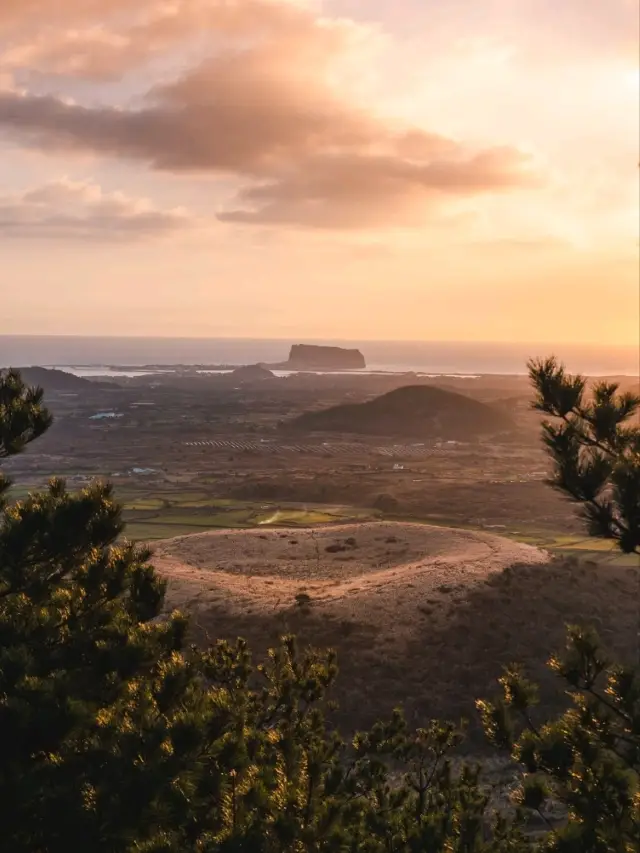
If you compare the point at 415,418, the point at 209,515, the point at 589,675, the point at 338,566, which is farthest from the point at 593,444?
the point at 415,418

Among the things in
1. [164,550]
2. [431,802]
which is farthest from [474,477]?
[431,802]

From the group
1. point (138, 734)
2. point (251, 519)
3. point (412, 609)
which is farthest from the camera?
point (251, 519)

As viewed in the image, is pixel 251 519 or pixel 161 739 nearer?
pixel 161 739

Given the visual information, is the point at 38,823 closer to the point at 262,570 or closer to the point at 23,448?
the point at 23,448

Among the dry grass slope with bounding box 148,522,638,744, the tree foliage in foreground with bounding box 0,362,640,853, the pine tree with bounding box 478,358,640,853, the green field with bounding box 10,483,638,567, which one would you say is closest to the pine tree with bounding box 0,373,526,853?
the tree foliage in foreground with bounding box 0,362,640,853

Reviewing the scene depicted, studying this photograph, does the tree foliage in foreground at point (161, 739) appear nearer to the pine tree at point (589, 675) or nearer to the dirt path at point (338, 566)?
the pine tree at point (589, 675)

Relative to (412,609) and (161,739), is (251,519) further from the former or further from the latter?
(161,739)
